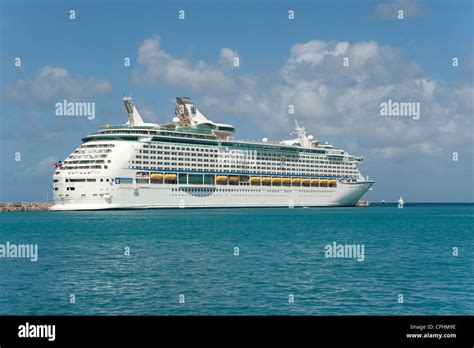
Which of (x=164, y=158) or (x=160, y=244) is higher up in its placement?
(x=164, y=158)

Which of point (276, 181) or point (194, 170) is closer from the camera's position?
point (194, 170)

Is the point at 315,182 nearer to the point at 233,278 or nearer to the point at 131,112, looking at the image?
the point at 131,112

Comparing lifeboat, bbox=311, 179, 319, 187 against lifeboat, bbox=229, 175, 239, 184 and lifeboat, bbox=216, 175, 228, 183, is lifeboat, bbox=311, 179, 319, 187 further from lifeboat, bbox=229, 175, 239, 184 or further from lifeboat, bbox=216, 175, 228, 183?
lifeboat, bbox=216, 175, 228, 183

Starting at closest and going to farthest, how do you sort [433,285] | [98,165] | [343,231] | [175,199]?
[433,285]
[343,231]
[98,165]
[175,199]

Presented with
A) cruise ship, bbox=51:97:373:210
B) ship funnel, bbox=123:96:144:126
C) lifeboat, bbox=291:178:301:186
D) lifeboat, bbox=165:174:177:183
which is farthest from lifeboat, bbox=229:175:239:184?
ship funnel, bbox=123:96:144:126

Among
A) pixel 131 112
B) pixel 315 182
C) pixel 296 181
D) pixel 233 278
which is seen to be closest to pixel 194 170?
pixel 131 112

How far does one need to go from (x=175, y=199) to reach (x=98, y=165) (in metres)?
15.5

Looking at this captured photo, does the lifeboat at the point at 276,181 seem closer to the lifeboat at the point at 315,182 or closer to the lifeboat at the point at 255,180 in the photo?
the lifeboat at the point at 255,180

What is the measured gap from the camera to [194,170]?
103 m

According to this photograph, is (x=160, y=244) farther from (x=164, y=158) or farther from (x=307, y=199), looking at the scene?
(x=307, y=199)

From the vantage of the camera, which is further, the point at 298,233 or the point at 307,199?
the point at 307,199
